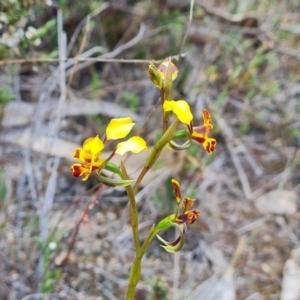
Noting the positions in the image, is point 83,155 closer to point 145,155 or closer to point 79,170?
point 79,170

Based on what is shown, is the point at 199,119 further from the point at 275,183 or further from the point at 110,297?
the point at 110,297

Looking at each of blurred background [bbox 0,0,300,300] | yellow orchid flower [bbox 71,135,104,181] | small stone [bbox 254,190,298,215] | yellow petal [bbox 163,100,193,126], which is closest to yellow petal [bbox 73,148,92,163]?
yellow orchid flower [bbox 71,135,104,181]

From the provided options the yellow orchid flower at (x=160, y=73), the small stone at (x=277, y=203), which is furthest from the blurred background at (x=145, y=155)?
the yellow orchid flower at (x=160, y=73)

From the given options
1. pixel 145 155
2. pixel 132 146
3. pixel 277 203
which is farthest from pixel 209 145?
pixel 277 203

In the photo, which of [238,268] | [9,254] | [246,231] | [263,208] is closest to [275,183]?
[263,208]

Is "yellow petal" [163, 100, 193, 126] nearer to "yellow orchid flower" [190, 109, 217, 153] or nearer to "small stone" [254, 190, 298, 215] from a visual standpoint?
"yellow orchid flower" [190, 109, 217, 153]

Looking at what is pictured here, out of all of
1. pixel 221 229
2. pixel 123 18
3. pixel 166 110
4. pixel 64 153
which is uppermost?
pixel 166 110

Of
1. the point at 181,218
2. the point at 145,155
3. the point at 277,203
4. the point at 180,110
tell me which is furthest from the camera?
the point at 277,203
